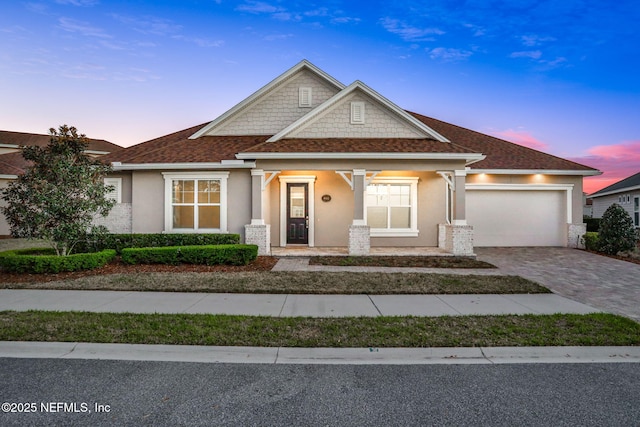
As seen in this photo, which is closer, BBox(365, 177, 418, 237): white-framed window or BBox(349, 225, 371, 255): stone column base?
BBox(349, 225, 371, 255): stone column base

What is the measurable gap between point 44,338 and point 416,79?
2101cm

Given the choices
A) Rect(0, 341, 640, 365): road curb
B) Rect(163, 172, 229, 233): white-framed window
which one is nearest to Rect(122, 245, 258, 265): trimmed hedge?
Rect(163, 172, 229, 233): white-framed window

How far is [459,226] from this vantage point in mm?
11883

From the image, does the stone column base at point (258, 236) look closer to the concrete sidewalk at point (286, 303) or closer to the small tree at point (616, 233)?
the concrete sidewalk at point (286, 303)

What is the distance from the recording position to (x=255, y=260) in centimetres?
1066

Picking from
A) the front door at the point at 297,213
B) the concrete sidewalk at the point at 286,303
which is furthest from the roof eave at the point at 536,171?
the concrete sidewalk at the point at 286,303

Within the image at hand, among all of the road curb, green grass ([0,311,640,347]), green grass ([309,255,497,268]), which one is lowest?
the road curb

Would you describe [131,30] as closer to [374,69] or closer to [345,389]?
[374,69]

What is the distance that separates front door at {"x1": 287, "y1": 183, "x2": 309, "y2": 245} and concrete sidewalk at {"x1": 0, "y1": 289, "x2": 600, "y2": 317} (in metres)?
6.88

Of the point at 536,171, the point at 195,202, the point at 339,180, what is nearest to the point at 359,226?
the point at 339,180

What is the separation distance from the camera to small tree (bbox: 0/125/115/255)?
9.17 metres

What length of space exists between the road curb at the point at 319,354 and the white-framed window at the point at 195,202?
27.6 feet

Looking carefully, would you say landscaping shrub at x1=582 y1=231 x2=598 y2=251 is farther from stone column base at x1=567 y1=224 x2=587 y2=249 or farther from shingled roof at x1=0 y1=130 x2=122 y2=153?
shingled roof at x1=0 y1=130 x2=122 y2=153

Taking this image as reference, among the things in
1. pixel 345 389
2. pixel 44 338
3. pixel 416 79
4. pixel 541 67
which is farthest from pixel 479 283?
pixel 541 67
